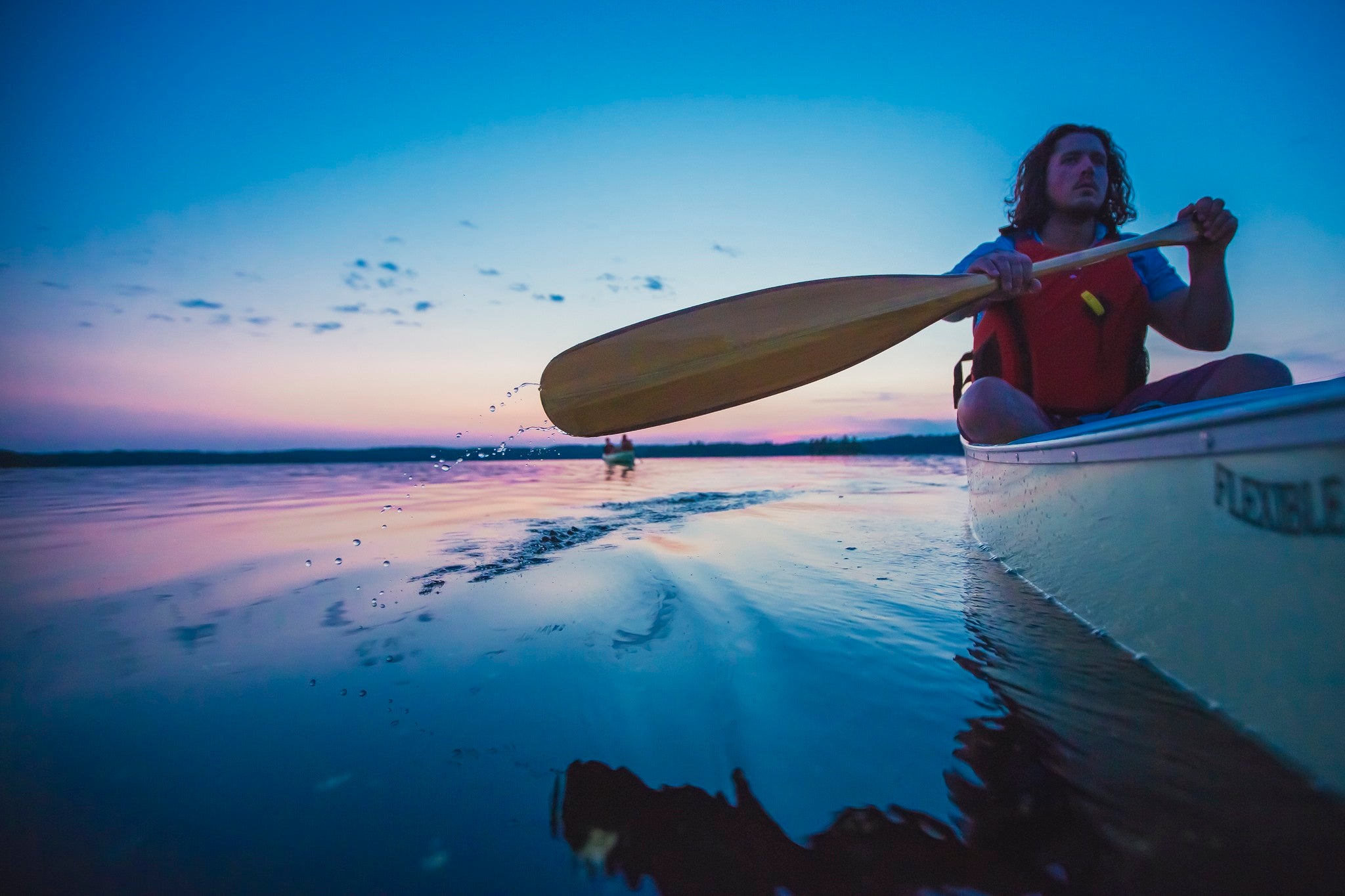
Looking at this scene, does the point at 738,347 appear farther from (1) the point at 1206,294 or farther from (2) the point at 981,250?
(1) the point at 1206,294

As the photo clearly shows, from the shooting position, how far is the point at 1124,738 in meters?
1.22

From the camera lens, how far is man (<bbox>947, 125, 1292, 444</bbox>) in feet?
7.77

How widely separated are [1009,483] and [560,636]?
209 cm

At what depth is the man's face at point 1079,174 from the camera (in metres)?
2.75

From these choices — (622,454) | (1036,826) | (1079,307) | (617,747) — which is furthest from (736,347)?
(622,454)

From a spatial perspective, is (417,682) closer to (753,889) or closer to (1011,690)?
(753,889)

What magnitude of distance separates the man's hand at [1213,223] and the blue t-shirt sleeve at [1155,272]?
1.10 feet

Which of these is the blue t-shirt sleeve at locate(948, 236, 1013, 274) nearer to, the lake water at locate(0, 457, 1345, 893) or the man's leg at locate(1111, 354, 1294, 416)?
the man's leg at locate(1111, 354, 1294, 416)

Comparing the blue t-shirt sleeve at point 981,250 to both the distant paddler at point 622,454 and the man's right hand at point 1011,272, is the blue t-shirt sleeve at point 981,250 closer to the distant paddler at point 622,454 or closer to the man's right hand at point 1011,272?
the man's right hand at point 1011,272

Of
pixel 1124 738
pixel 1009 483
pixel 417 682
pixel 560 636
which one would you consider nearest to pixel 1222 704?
pixel 1124 738

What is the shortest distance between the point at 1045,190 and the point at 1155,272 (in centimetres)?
70

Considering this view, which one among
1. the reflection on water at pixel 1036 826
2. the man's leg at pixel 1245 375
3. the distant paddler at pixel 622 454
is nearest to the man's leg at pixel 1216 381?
the man's leg at pixel 1245 375

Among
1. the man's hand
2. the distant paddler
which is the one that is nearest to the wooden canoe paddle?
the man's hand

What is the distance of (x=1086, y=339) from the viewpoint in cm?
264
